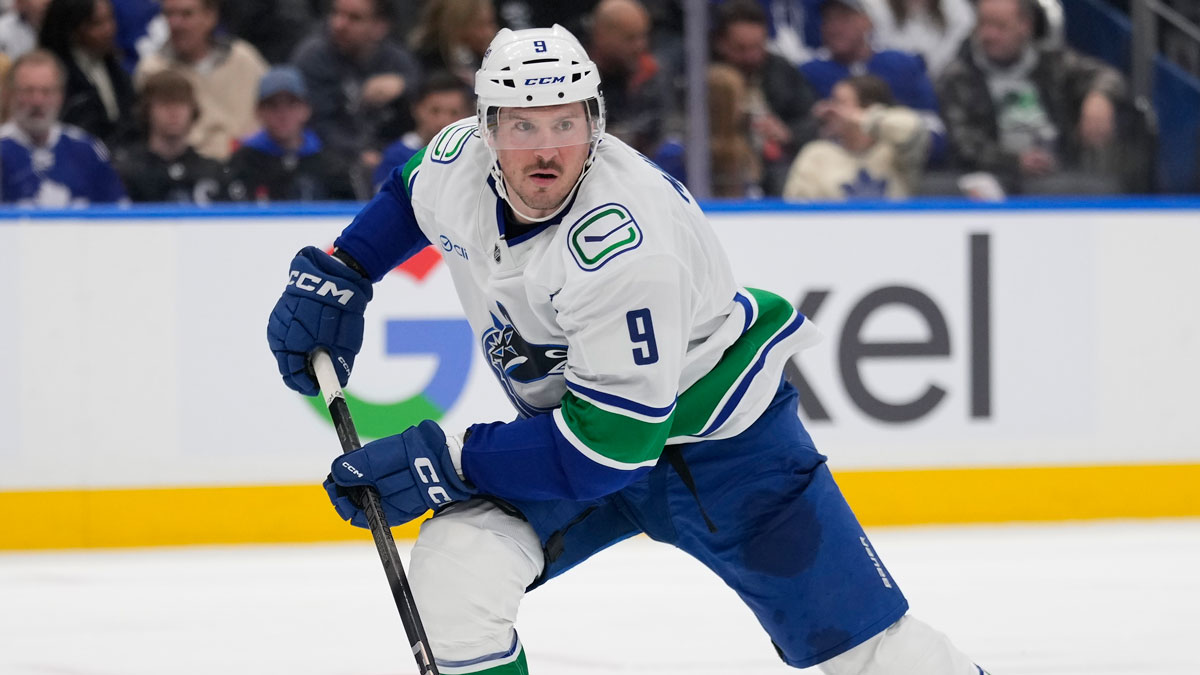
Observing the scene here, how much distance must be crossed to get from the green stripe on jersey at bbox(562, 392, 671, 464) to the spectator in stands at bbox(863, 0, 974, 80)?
9.83 feet

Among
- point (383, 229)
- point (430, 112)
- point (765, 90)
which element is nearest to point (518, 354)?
point (383, 229)

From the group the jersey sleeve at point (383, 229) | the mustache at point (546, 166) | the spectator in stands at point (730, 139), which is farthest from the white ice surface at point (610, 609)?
the mustache at point (546, 166)

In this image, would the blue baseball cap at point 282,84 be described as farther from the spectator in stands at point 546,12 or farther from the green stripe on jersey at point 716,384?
the green stripe on jersey at point 716,384

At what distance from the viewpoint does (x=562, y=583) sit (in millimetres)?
3811

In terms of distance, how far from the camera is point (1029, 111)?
477 centimetres

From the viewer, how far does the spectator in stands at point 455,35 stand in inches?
179

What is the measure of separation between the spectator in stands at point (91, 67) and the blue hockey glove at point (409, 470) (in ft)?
8.32

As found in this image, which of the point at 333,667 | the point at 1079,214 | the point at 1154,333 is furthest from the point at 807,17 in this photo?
the point at 333,667

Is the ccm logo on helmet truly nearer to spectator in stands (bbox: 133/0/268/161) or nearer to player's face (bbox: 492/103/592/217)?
player's face (bbox: 492/103/592/217)

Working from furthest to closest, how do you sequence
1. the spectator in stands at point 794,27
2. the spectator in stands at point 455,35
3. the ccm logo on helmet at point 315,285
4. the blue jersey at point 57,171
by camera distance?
the spectator in stands at point 794,27
the spectator in stands at point 455,35
the blue jersey at point 57,171
the ccm logo on helmet at point 315,285

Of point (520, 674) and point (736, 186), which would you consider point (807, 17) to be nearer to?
point (736, 186)

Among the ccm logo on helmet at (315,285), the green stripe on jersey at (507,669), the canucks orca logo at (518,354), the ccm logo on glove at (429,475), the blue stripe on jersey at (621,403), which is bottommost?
the green stripe on jersey at (507,669)

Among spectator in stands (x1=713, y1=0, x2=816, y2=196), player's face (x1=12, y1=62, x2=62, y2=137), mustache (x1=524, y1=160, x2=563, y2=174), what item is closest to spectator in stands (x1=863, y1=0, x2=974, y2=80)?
spectator in stands (x1=713, y1=0, x2=816, y2=196)

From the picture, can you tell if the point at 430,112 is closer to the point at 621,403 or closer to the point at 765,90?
the point at 765,90
